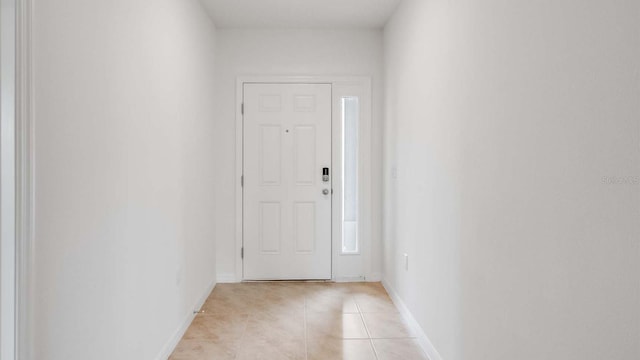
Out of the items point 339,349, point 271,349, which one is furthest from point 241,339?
point 339,349

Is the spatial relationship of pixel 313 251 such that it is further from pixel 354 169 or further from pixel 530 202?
pixel 530 202

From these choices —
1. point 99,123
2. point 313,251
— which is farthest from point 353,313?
point 99,123

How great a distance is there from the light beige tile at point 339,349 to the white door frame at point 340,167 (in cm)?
149

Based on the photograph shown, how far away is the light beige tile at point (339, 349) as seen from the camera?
2.73 meters

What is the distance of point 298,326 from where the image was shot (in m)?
3.24

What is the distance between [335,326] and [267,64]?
2583mm

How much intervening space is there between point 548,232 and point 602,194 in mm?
290

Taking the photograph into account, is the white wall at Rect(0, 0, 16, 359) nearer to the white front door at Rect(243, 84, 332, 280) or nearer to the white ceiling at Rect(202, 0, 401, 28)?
the white ceiling at Rect(202, 0, 401, 28)

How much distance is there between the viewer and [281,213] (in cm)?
443

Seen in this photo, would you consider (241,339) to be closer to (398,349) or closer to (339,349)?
(339,349)

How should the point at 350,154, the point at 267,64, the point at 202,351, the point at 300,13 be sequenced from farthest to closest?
1. the point at 350,154
2. the point at 267,64
3. the point at 300,13
4. the point at 202,351

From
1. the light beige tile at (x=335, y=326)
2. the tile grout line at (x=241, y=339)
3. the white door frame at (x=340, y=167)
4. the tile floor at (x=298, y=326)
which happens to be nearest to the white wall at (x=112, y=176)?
the tile floor at (x=298, y=326)

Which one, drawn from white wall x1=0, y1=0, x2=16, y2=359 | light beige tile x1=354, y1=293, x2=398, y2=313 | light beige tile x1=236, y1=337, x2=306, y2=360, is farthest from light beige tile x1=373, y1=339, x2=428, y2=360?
white wall x1=0, y1=0, x2=16, y2=359

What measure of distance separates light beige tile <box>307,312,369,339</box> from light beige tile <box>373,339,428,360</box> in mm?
155
